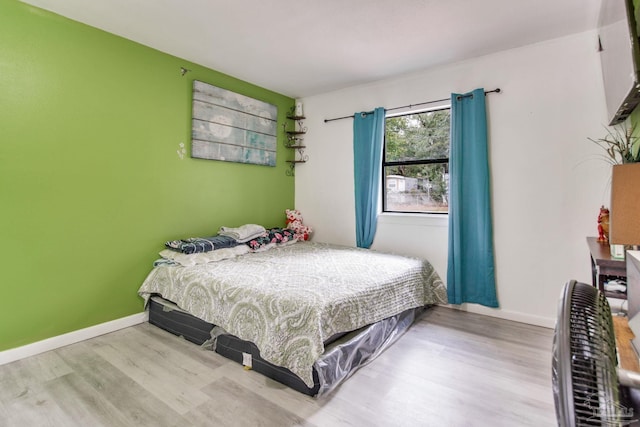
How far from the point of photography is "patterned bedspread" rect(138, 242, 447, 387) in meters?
1.79

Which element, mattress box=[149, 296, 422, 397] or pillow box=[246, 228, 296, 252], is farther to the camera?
pillow box=[246, 228, 296, 252]

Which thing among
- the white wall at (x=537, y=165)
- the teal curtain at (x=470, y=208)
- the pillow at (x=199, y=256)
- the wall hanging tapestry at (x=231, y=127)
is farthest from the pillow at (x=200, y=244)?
the teal curtain at (x=470, y=208)

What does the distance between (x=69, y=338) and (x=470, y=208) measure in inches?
142

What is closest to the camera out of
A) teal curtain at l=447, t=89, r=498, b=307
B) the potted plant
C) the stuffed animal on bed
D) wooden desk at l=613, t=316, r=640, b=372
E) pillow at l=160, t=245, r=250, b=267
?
wooden desk at l=613, t=316, r=640, b=372

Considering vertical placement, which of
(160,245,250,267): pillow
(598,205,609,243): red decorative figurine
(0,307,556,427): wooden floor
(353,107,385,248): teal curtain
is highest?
(353,107,385,248): teal curtain

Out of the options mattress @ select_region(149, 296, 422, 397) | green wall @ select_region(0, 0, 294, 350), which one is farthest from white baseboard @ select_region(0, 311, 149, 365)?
mattress @ select_region(149, 296, 422, 397)

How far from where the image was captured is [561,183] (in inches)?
104

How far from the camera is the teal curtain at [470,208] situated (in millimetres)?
2914

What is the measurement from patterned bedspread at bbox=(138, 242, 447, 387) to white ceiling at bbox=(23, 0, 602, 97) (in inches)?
77.4

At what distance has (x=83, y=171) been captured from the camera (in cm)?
245

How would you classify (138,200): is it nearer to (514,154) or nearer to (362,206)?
(362,206)

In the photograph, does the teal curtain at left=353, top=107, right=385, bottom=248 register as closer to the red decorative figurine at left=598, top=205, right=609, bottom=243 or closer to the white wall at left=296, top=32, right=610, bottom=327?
the white wall at left=296, top=32, right=610, bottom=327

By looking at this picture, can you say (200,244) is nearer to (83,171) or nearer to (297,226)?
(83,171)

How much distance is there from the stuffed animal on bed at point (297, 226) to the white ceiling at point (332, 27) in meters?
1.82
